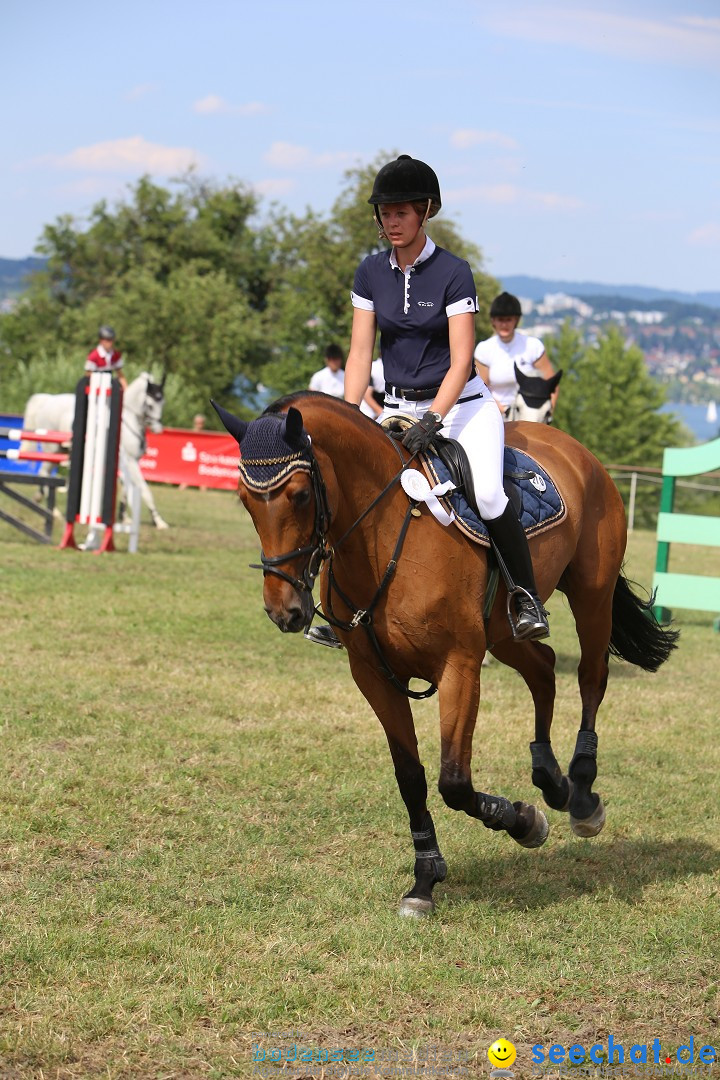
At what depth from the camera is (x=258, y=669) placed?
9.61m

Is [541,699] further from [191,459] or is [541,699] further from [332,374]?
[191,459]

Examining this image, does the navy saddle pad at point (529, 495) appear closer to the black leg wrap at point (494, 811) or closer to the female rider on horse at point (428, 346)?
the female rider on horse at point (428, 346)

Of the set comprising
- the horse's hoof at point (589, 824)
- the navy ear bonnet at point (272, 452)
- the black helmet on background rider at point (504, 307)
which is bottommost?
the horse's hoof at point (589, 824)

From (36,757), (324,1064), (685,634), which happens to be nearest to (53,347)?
(685,634)

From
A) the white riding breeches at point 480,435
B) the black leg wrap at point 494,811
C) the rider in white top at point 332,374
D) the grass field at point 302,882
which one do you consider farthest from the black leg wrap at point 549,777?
the rider in white top at point 332,374

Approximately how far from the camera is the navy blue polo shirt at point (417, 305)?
16.2ft

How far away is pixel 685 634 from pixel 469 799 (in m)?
8.87

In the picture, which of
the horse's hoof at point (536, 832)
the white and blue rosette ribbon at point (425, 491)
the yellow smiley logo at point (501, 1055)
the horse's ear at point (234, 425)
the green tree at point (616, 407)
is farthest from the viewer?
the green tree at point (616, 407)

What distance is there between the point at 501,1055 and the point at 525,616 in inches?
76.0

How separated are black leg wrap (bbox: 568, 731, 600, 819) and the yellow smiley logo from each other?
2.17 meters

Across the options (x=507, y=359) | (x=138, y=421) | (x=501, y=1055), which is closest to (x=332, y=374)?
(x=138, y=421)

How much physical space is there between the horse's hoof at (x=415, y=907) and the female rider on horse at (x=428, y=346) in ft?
3.86

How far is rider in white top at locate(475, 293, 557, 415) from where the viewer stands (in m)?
10.2

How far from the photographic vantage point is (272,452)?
4.16m
